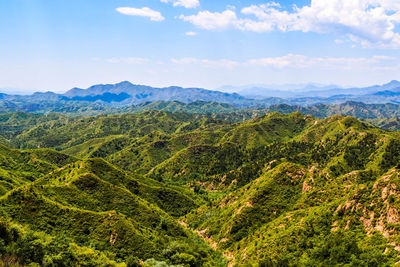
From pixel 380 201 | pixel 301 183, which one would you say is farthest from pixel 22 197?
pixel 301 183

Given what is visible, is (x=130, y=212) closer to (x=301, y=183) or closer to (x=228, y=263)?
(x=228, y=263)

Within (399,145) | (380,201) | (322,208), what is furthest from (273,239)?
(399,145)

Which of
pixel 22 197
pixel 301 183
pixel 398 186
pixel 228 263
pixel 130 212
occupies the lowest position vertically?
pixel 228 263

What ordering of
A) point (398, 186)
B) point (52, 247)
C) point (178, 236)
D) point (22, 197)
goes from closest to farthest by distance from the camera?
→ point (52, 247)
point (398, 186)
point (22, 197)
point (178, 236)

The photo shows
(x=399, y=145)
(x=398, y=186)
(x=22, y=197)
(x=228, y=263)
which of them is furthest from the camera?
(x=399, y=145)

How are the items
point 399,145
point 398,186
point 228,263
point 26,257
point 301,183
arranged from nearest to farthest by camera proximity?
1. point 26,257
2. point 398,186
3. point 228,263
4. point 301,183
5. point 399,145

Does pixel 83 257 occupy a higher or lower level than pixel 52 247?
lower

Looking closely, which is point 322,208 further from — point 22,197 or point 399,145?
point 399,145

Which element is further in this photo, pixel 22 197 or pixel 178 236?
pixel 178 236

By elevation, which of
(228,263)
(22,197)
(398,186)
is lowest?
(228,263)
